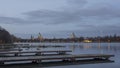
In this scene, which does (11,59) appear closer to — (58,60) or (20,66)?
(20,66)

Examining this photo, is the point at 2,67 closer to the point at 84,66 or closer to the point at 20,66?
the point at 20,66

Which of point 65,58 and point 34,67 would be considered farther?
point 65,58

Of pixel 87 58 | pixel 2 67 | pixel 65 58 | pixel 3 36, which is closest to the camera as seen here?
pixel 2 67

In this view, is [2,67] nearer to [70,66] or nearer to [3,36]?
[70,66]

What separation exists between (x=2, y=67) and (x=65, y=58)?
11029 mm

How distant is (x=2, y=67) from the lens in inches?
1339

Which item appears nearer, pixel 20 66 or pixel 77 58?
pixel 20 66

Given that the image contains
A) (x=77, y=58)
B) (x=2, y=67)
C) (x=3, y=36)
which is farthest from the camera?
(x=3, y=36)

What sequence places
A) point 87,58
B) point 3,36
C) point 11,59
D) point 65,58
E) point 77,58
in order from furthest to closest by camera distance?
point 3,36
point 87,58
point 77,58
point 65,58
point 11,59

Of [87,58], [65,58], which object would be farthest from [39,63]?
[87,58]

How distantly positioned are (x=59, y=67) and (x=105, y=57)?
13.4m

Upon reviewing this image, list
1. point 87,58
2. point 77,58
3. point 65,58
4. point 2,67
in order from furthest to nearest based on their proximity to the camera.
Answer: point 87,58, point 77,58, point 65,58, point 2,67

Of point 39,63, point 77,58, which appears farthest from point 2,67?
point 77,58

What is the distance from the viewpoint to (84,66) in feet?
124
